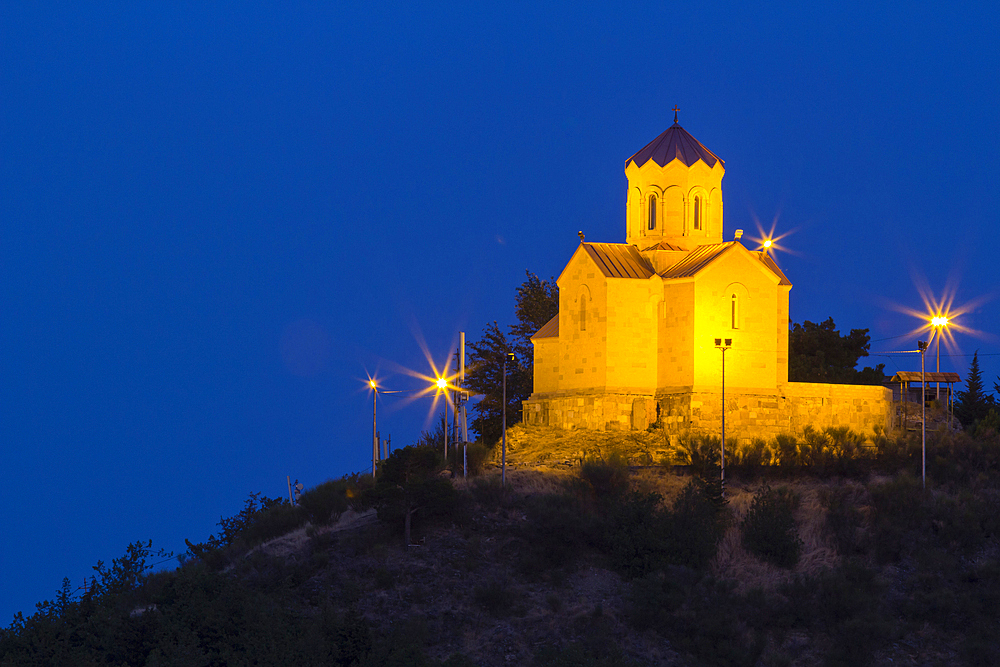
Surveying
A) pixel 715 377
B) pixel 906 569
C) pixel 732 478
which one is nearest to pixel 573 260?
pixel 715 377

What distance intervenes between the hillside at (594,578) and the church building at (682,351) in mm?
2313

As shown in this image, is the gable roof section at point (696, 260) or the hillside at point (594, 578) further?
the gable roof section at point (696, 260)

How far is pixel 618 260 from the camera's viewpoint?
4972 centimetres

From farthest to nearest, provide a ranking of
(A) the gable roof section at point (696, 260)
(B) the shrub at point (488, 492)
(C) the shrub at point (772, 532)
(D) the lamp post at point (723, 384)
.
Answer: (A) the gable roof section at point (696, 260) → (D) the lamp post at point (723, 384) → (B) the shrub at point (488, 492) → (C) the shrub at point (772, 532)

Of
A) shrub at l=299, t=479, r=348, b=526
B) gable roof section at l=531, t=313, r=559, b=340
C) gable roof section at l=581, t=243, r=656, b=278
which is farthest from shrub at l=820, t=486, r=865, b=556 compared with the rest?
shrub at l=299, t=479, r=348, b=526

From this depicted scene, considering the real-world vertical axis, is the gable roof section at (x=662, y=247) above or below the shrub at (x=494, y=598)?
above

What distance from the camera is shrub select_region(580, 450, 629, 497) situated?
4362cm

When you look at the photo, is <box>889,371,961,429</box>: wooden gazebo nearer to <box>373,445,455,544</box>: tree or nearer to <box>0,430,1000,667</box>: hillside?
<box>0,430,1000,667</box>: hillside

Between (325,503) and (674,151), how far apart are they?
19.8 m

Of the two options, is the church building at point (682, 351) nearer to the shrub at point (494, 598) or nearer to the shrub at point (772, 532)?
the shrub at point (772, 532)

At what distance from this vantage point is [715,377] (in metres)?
47.6

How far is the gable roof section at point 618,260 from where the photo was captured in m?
48.9

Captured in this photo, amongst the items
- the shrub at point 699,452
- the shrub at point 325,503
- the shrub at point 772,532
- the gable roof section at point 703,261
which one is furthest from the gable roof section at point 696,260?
the shrub at point 325,503

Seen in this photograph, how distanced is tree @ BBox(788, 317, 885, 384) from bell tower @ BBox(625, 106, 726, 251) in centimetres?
1226
